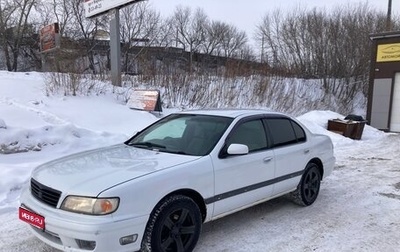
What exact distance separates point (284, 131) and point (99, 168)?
2731 mm

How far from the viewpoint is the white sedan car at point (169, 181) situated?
123 inches

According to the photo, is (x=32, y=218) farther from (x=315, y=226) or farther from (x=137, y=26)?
(x=137, y=26)

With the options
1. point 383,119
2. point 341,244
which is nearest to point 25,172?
point 341,244

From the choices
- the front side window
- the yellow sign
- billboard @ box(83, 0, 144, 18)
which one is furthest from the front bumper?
the yellow sign

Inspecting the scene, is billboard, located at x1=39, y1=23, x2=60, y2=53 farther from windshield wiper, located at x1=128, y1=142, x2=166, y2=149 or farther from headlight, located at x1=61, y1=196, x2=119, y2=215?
Answer: headlight, located at x1=61, y1=196, x2=119, y2=215

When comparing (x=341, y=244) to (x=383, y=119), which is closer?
(x=341, y=244)

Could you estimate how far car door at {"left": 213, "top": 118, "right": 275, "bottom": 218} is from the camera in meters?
4.01

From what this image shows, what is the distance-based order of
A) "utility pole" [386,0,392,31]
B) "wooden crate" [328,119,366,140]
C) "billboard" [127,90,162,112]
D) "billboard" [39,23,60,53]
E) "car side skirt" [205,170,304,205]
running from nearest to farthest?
"car side skirt" [205,170,304,205], "billboard" [127,90,162,112], "wooden crate" [328,119,366,140], "billboard" [39,23,60,53], "utility pole" [386,0,392,31]

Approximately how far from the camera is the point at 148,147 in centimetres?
443

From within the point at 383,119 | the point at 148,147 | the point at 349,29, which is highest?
the point at 349,29

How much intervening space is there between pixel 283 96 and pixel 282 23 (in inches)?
701

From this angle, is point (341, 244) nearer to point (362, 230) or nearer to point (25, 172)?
point (362, 230)

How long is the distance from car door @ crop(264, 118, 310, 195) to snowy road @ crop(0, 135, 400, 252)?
1.52 ft

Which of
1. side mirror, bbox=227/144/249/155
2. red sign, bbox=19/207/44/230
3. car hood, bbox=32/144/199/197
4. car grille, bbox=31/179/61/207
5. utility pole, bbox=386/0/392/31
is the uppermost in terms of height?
utility pole, bbox=386/0/392/31
